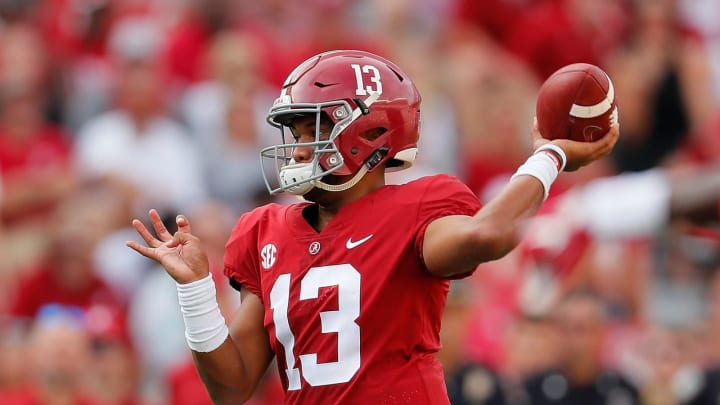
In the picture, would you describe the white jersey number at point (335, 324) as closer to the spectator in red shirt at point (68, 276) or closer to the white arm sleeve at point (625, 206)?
the white arm sleeve at point (625, 206)

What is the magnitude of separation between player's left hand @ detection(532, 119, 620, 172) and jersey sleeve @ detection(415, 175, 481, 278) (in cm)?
23

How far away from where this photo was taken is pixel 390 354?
12.8 ft

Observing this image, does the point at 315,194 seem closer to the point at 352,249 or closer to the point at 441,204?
the point at 352,249

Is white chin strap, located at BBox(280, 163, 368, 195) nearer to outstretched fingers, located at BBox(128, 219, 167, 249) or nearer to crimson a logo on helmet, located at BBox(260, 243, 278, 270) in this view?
crimson a logo on helmet, located at BBox(260, 243, 278, 270)

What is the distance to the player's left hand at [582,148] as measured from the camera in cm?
384

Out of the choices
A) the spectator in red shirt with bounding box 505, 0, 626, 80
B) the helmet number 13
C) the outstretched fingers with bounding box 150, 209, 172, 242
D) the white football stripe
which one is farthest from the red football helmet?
the spectator in red shirt with bounding box 505, 0, 626, 80

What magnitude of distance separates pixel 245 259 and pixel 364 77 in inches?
25.6

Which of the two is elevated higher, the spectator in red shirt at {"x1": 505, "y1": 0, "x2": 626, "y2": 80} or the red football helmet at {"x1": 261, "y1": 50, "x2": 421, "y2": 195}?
the red football helmet at {"x1": 261, "y1": 50, "x2": 421, "y2": 195}

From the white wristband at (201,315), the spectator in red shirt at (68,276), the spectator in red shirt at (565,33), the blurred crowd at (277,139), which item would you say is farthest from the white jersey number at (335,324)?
the spectator in red shirt at (565,33)

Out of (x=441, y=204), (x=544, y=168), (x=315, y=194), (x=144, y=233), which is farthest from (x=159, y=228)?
(x=544, y=168)

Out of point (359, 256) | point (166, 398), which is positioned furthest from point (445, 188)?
point (166, 398)

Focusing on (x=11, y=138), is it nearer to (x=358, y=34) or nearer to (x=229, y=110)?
(x=229, y=110)

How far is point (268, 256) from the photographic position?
4.14m

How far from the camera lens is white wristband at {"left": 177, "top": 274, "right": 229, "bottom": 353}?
410 cm
